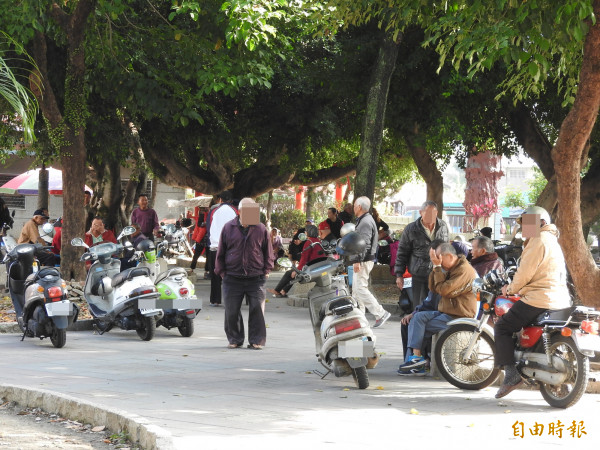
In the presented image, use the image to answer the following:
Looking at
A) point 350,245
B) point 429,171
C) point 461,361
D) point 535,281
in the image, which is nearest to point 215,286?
point 350,245

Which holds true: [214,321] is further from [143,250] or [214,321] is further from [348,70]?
[348,70]

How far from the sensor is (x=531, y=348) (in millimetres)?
8273

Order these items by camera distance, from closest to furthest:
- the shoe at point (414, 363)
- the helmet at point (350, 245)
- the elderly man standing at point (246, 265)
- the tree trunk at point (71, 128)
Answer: the helmet at point (350, 245) → the shoe at point (414, 363) → the elderly man standing at point (246, 265) → the tree trunk at point (71, 128)

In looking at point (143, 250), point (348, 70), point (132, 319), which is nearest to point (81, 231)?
point (143, 250)

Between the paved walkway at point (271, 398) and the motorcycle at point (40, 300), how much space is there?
0.26m

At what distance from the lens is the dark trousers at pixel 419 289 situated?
1174cm

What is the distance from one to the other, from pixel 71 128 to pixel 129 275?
526 centimetres

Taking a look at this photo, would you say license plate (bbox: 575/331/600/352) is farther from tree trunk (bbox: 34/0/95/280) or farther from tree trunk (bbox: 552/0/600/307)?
tree trunk (bbox: 34/0/95/280)

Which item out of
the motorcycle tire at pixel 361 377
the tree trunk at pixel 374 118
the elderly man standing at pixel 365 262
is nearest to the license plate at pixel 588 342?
the motorcycle tire at pixel 361 377

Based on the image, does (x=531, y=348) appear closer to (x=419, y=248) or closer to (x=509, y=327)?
(x=509, y=327)

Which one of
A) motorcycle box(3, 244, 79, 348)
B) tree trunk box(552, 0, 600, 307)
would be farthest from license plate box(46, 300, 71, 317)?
tree trunk box(552, 0, 600, 307)

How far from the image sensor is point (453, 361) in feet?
29.7

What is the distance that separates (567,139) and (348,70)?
38.8 feet

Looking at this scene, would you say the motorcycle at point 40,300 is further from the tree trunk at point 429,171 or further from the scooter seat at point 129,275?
the tree trunk at point 429,171
